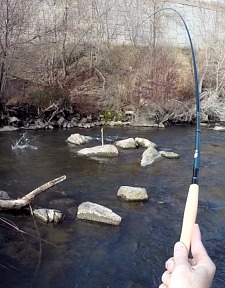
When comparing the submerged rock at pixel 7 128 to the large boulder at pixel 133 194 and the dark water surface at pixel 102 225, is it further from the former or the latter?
the large boulder at pixel 133 194

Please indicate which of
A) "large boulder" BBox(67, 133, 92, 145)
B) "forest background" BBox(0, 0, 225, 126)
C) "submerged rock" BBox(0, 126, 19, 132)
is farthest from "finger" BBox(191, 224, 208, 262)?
"forest background" BBox(0, 0, 225, 126)

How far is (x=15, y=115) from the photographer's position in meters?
13.8

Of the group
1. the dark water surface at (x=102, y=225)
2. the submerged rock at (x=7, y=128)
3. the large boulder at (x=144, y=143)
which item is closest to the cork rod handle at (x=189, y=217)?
the dark water surface at (x=102, y=225)

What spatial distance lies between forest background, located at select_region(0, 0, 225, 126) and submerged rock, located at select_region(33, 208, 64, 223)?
842 centimetres

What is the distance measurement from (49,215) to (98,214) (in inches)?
27.0

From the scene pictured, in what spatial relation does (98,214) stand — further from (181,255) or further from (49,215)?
(181,255)

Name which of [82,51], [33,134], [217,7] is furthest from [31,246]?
[217,7]

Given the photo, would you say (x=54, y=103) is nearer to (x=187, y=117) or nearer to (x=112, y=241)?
(x=187, y=117)

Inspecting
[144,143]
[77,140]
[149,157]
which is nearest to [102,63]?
[77,140]

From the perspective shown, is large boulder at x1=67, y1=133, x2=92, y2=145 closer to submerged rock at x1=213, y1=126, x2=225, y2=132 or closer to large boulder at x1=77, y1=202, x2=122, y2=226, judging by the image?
submerged rock at x1=213, y1=126, x2=225, y2=132

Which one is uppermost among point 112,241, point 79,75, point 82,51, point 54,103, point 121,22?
point 121,22

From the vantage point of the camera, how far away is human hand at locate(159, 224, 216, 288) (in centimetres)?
108

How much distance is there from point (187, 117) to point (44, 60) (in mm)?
6529

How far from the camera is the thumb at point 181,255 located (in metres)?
1.13
